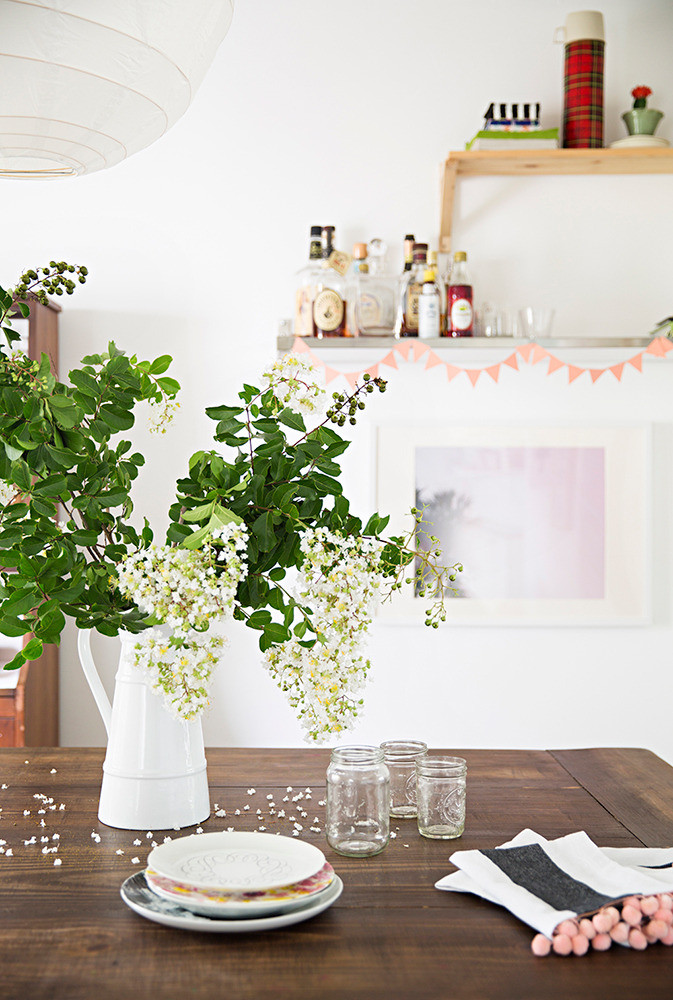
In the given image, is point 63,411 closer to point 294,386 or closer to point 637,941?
point 294,386

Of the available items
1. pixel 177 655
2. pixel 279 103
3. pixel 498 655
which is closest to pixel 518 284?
pixel 279 103

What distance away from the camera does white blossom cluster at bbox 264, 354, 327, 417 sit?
1.20 metres

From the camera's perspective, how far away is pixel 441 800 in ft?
3.98

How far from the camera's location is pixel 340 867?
3.70 feet

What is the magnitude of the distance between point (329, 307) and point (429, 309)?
0.31 metres

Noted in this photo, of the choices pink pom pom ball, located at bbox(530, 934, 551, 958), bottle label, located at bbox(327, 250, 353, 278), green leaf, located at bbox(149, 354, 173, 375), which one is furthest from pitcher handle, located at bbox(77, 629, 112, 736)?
bottle label, located at bbox(327, 250, 353, 278)

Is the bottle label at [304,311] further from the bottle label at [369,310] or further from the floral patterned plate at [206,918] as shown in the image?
the floral patterned plate at [206,918]

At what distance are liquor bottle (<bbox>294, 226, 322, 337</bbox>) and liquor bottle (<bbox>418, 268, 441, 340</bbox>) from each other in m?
0.34

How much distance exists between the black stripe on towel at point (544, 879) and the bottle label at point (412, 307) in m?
2.02

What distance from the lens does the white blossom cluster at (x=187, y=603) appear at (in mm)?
1029

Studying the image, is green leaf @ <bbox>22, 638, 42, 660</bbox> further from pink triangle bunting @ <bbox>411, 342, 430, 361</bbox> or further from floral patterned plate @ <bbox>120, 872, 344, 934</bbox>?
pink triangle bunting @ <bbox>411, 342, 430, 361</bbox>

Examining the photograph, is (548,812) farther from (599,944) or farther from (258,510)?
(258,510)

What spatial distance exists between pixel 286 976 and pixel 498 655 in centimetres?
225

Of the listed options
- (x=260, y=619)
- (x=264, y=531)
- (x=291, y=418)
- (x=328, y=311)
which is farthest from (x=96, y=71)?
(x=328, y=311)
